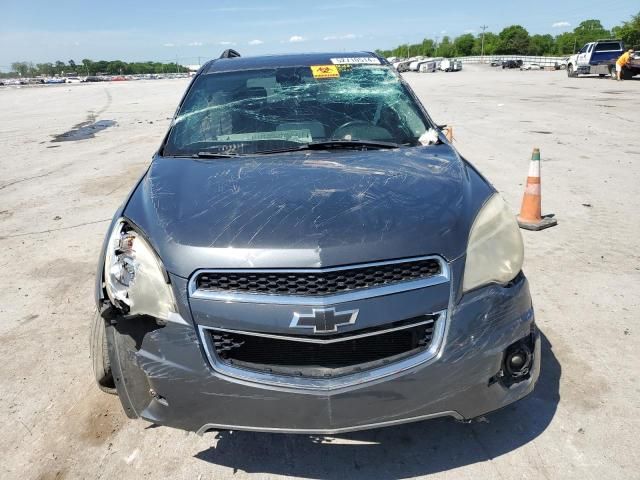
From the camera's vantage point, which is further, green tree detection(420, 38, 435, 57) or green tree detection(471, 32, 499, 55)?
green tree detection(420, 38, 435, 57)

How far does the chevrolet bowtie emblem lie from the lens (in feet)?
6.44

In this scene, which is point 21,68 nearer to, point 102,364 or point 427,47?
point 427,47

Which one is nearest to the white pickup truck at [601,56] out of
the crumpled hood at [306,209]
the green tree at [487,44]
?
the crumpled hood at [306,209]

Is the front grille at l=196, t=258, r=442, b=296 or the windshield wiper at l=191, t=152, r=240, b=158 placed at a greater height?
the windshield wiper at l=191, t=152, r=240, b=158

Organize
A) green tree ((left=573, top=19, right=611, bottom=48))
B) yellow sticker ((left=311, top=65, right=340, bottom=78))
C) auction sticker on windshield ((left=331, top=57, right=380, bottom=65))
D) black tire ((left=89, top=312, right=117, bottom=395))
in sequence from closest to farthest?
black tire ((left=89, top=312, right=117, bottom=395)), yellow sticker ((left=311, top=65, right=340, bottom=78)), auction sticker on windshield ((left=331, top=57, right=380, bottom=65)), green tree ((left=573, top=19, right=611, bottom=48))

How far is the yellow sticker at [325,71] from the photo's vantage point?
389cm

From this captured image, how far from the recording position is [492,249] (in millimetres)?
2256

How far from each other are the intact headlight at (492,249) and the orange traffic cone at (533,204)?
11.1 feet

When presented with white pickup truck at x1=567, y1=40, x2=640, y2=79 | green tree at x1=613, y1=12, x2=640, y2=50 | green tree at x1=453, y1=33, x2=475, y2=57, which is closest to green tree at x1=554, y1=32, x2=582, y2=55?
green tree at x1=453, y1=33, x2=475, y2=57

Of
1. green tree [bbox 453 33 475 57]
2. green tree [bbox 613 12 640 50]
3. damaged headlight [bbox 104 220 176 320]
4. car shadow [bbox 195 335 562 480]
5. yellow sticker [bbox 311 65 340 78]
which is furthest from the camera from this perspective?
green tree [bbox 453 33 475 57]

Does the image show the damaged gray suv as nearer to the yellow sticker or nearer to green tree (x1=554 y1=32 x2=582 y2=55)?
the yellow sticker

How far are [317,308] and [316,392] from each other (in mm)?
328

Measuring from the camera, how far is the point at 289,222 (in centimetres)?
218

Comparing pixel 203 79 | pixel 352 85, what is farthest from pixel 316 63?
pixel 203 79
